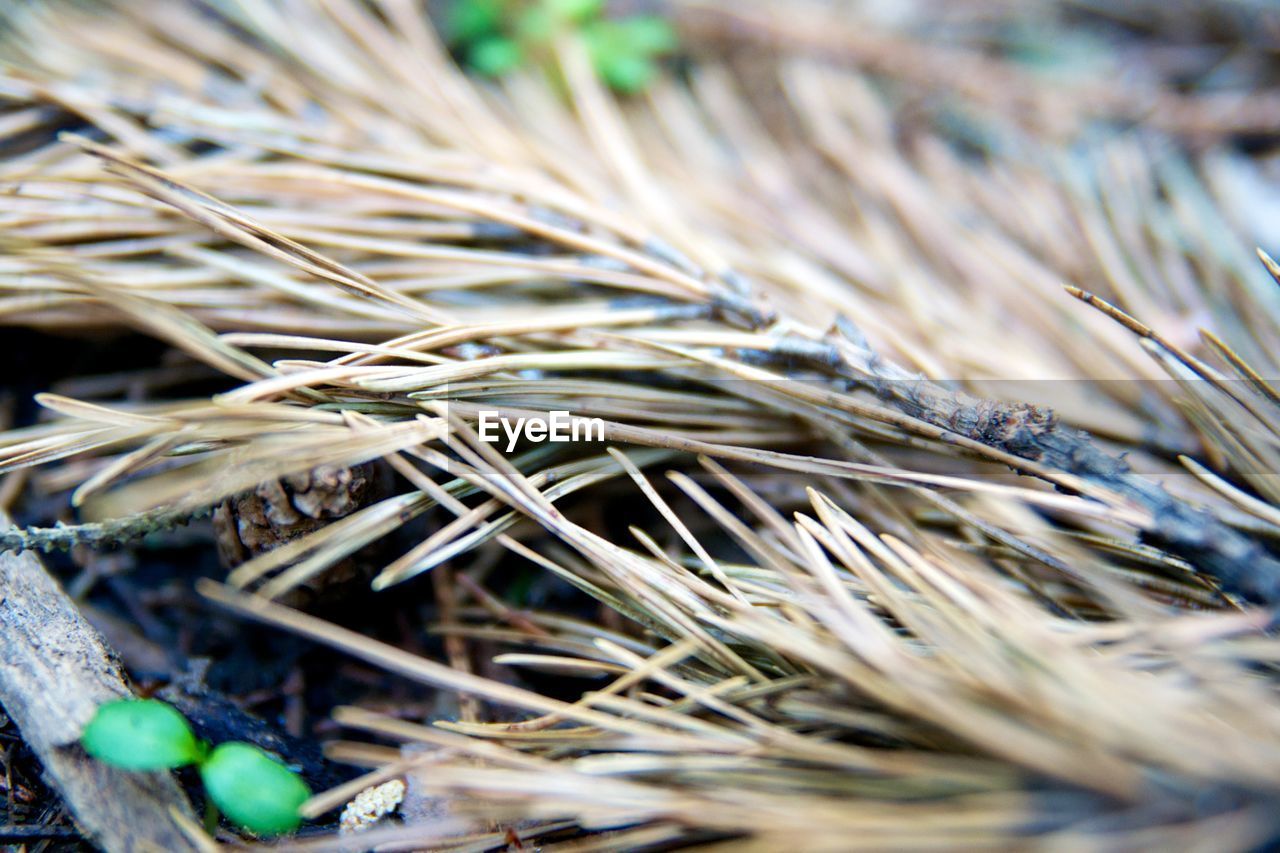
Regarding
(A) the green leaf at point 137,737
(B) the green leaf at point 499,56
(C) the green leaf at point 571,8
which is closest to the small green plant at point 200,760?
(A) the green leaf at point 137,737

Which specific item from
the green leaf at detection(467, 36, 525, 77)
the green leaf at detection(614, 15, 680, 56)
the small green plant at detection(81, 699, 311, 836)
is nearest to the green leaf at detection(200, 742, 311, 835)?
the small green plant at detection(81, 699, 311, 836)

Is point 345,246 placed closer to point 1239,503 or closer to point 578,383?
point 578,383

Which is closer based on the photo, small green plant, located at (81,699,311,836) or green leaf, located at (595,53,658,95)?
small green plant, located at (81,699,311,836)

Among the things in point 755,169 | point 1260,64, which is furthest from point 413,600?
point 1260,64

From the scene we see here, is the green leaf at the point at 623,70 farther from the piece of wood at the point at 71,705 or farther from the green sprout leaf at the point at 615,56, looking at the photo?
the piece of wood at the point at 71,705

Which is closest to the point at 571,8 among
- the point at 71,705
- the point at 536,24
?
the point at 536,24

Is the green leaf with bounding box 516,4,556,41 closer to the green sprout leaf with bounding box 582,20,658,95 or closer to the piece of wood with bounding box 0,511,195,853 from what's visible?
the green sprout leaf with bounding box 582,20,658,95

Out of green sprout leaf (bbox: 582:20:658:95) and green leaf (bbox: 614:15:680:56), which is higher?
green leaf (bbox: 614:15:680:56)

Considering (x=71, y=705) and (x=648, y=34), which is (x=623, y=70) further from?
(x=71, y=705)
